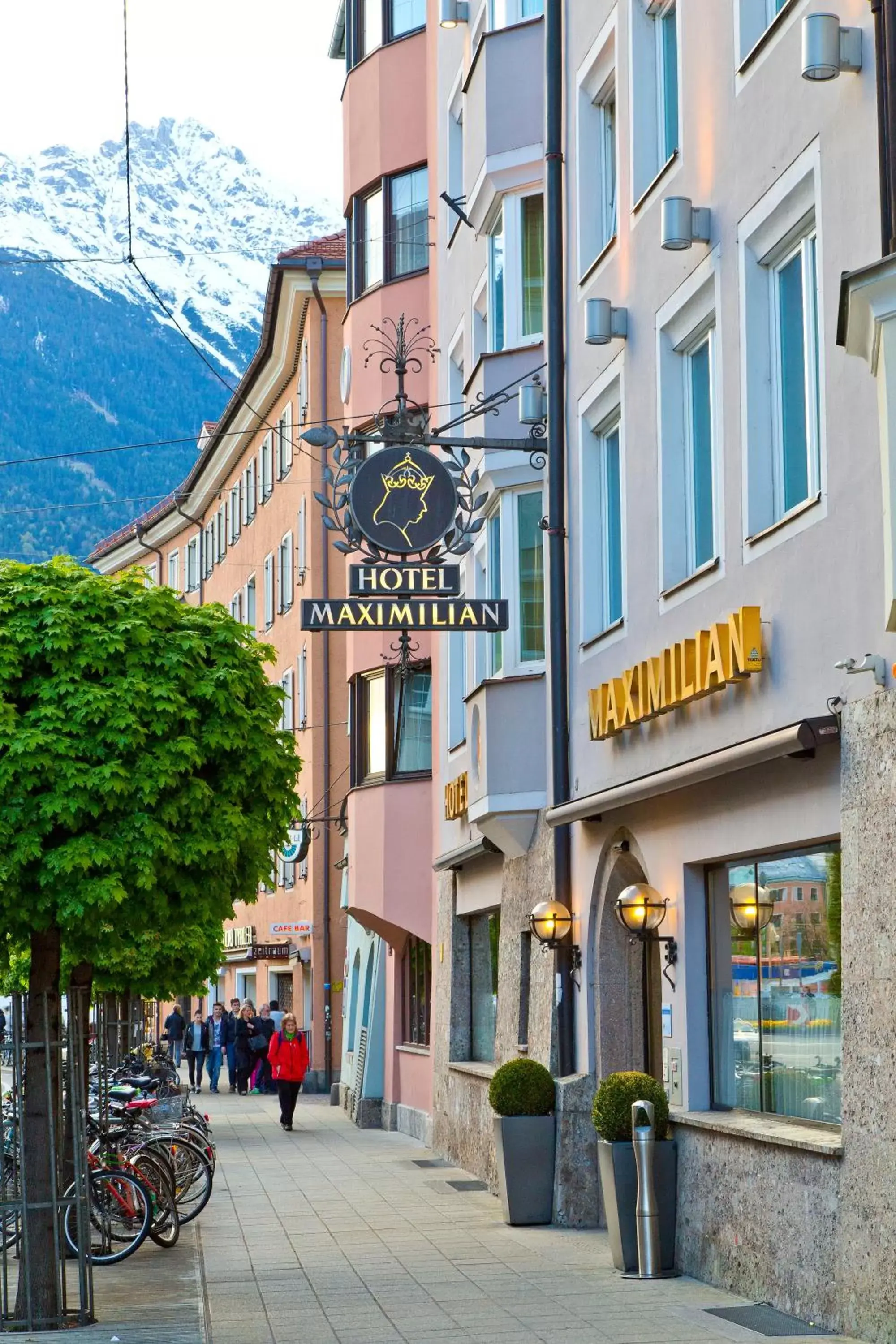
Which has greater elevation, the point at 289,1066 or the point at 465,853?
the point at 465,853

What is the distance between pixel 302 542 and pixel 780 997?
32385mm

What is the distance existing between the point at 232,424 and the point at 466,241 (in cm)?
3076

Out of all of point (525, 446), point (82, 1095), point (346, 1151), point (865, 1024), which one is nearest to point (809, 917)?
point (865, 1024)

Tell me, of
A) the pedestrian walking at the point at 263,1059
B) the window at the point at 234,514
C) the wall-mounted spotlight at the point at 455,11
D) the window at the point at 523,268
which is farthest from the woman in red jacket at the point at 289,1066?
the window at the point at 234,514

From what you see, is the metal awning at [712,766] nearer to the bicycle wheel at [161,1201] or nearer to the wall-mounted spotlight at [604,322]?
the wall-mounted spotlight at [604,322]

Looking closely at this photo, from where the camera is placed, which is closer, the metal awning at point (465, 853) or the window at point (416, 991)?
the metal awning at point (465, 853)

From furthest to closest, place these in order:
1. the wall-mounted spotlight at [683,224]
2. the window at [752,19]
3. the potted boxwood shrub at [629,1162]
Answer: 1. the potted boxwood shrub at [629,1162]
2. the wall-mounted spotlight at [683,224]
3. the window at [752,19]

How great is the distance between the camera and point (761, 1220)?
12.2 metres

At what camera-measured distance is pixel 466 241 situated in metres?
24.4

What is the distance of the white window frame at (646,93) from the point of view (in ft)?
52.2

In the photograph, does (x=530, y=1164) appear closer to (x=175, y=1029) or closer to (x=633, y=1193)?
(x=633, y=1193)

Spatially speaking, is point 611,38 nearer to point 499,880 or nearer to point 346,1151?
point 499,880

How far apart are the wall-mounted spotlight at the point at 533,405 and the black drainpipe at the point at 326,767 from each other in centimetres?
2196


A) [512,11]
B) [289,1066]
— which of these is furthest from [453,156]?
[289,1066]
